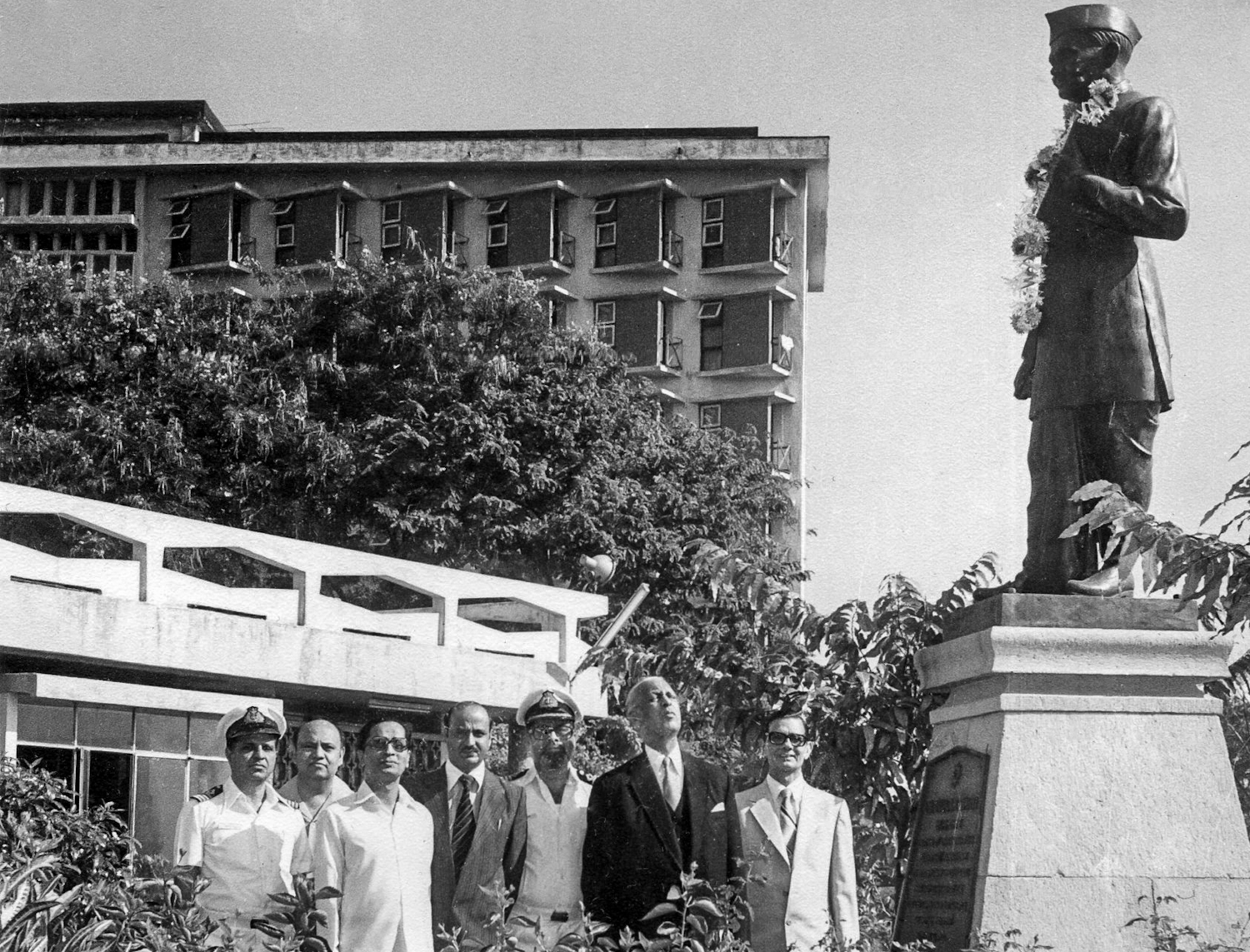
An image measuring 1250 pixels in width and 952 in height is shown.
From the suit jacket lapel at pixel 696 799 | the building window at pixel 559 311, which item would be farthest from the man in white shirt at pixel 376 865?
the building window at pixel 559 311

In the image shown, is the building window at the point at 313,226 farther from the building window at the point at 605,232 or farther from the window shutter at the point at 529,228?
the building window at the point at 605,232

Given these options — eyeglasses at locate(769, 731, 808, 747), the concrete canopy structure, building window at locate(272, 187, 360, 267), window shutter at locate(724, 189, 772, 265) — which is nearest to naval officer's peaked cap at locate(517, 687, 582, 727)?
eyeglasses at locate(769, 731, 808, 747)

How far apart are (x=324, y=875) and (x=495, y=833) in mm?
608

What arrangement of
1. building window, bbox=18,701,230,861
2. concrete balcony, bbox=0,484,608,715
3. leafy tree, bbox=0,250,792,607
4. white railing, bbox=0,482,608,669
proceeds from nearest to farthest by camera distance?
1. concrete balcony, bbox=0,484,608,715
2. white railing, bbox=0,482,608,669
3. building window, bbox=18,701,230,861
4. leafy tree, bbox=0,250,792,607

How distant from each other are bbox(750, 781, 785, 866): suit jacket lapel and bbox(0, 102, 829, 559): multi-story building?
31.3 meters

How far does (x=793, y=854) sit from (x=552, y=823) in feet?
2.56

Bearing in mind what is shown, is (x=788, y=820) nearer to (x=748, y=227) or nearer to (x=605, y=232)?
(x=748, y=227)

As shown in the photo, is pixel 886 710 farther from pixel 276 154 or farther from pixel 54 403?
pixel 276 154

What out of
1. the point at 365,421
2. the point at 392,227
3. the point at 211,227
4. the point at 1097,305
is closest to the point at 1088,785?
the point at 1097,305

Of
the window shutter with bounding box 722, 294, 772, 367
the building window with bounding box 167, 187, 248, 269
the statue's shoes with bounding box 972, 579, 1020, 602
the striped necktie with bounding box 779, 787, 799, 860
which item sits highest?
the building window with bounding box 167, 187, 248, 269

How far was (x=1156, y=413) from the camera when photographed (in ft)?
21.8

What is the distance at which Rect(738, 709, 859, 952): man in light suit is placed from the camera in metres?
5.80

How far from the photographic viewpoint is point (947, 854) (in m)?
6.36

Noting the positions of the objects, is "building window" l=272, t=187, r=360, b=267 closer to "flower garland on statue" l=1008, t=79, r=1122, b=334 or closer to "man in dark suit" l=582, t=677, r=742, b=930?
"flower garland on statue" l=1008, t=79, r=1122, b=334
